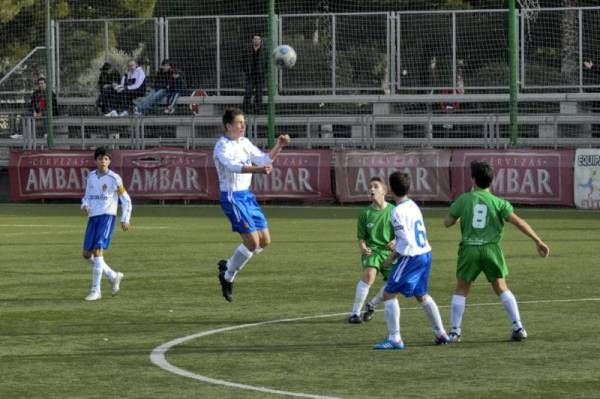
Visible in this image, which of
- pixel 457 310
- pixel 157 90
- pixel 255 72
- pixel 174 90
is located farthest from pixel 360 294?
pixel 157 90

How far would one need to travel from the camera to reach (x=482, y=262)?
1287 centimetres

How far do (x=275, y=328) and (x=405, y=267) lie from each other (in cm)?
201

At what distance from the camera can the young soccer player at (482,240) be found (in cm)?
1283

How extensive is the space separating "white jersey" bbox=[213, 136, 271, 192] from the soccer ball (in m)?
19.2

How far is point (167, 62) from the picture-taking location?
38.2m

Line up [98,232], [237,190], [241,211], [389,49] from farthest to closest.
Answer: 1. [389,49]
2. [98,232]
3. [237,190]
4. [241,211]

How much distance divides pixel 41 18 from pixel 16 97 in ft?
32.1

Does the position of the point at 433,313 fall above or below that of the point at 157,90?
below

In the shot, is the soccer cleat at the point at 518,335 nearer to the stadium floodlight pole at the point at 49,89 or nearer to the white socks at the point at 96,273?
the white socks at the point at 96,273

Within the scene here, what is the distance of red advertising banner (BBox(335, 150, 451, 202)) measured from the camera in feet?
108

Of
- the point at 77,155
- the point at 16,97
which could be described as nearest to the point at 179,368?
the point at 77,155

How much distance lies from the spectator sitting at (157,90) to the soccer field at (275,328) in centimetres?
1386

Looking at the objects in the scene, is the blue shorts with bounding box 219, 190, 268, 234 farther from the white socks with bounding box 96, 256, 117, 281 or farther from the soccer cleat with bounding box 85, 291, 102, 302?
the soccer cleat with bounding box 85, 291, 102, 302

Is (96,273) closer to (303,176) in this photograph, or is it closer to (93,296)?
(93,296)
